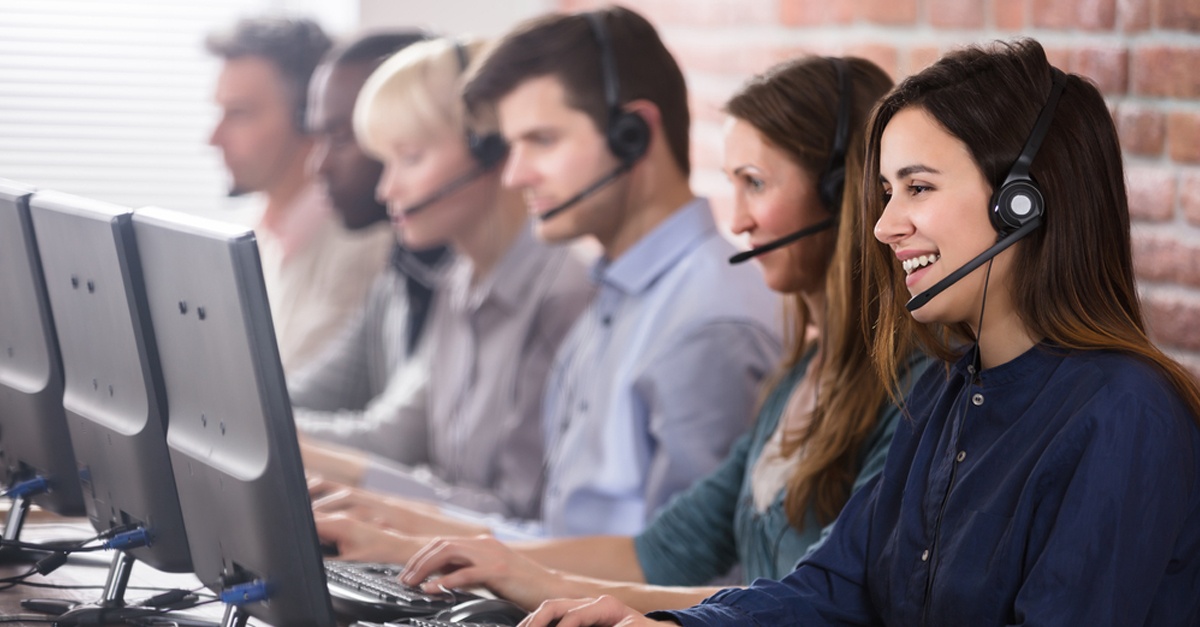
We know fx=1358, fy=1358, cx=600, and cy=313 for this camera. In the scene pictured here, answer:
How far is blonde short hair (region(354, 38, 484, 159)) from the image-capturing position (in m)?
2.56

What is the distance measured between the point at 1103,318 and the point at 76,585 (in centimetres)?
108

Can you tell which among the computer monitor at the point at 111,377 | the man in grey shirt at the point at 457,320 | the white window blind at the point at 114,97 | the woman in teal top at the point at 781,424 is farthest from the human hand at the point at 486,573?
the white window blind at the point at 114,97

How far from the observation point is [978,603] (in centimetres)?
110

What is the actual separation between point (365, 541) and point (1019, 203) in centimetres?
88

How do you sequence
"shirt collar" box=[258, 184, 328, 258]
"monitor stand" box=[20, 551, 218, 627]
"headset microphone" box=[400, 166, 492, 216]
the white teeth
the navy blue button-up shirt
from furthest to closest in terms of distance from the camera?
1. "shirt collar" box=[258, 184, 328, 258]
2. "headset microphone" box=[400, 166, 492, 216]
3. "monitor stand" box=[20, 551, 218, 627]
4. the white teeth
5. the navy blue button-up shirt

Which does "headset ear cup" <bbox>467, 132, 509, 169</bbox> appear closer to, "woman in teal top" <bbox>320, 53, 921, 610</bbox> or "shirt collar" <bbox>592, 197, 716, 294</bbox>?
"shirt collar" <bbox>592, 197, 716, 294</bbox>

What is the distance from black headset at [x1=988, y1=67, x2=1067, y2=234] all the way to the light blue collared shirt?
2.43ft

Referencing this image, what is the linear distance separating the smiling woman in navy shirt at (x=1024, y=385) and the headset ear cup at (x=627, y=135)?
0.83 meters

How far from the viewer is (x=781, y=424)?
160cm

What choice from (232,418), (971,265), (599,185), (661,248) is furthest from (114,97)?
(971,265)

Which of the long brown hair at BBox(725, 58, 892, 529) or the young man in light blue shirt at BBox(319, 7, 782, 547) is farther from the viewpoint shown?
the young man in light blue shirt at BBox(319, 7, 782, 547)

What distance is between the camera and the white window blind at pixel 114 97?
153 inches

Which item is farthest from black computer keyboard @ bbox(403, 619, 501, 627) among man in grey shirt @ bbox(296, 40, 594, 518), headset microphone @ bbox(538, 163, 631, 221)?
man in grey shirt @ bbox(296, 40, 594, 518)

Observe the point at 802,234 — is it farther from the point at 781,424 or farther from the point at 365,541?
the point at 365,541
